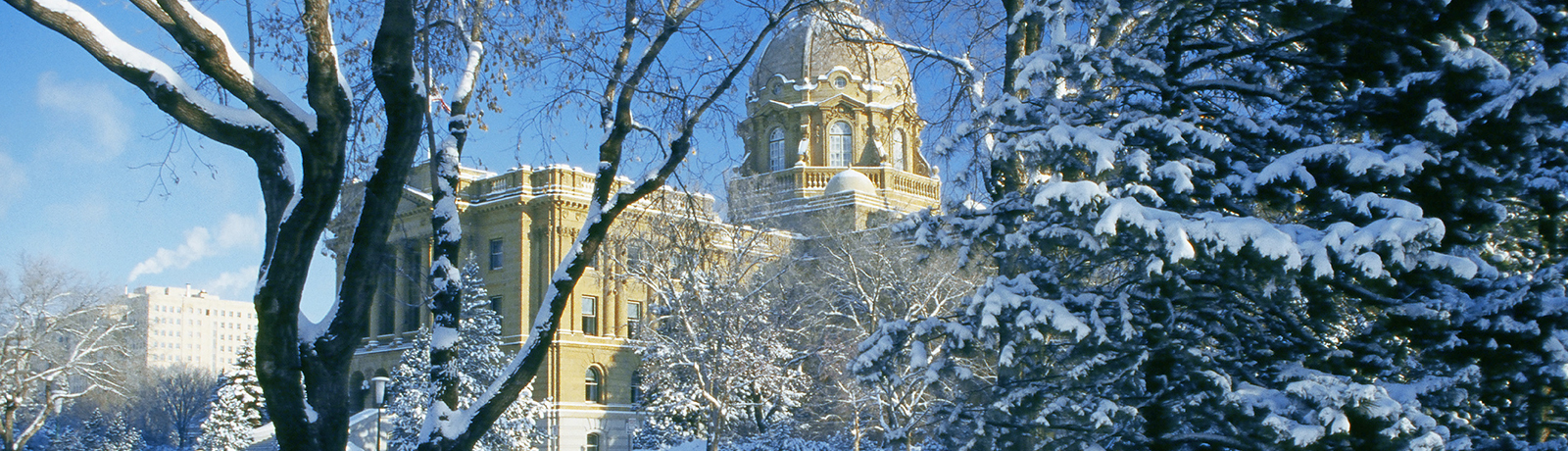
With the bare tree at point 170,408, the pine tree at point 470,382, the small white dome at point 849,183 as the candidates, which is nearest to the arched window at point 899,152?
the small white dome at point 849,183

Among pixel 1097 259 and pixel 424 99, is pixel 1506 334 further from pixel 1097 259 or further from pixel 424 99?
pixel 424 99

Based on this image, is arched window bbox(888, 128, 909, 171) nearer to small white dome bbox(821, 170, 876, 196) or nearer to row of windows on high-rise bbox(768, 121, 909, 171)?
row of windows on high-rise bbox(768, 121, 909, 171)

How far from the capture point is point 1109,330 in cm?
796

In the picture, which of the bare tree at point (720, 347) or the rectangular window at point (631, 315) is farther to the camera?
the rectangular window at point (631, 315)

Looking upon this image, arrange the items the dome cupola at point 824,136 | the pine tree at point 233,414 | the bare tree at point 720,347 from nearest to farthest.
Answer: the bare tree at point 720,347 → the pine tree at point 233,414 → the dome cupola at point 824,136

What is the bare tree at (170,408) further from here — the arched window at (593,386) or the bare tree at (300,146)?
the bare tree at (300,146)

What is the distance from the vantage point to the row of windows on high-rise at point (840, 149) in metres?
55.3

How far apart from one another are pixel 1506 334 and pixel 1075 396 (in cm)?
255

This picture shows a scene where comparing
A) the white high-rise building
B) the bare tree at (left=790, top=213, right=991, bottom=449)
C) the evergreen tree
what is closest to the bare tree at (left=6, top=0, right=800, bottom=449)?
the evergreen tree

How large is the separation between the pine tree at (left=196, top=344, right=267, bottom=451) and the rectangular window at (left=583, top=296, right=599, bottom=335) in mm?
10492

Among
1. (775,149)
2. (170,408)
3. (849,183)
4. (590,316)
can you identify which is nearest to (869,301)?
(590,316)

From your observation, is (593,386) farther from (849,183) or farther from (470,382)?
(470,382)

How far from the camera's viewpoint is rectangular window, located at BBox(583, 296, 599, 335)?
1763 inches

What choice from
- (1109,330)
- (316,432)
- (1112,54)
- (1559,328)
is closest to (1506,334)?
(1559,328)
